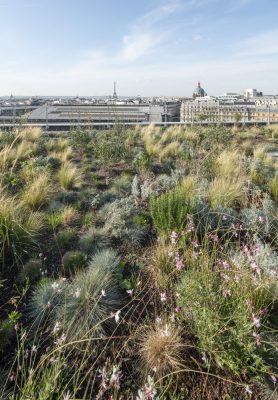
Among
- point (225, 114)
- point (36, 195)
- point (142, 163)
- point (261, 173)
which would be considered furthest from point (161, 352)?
point (225, 114)

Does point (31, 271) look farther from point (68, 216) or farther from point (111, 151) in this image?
point (111, 151)

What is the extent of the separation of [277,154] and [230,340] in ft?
24.3

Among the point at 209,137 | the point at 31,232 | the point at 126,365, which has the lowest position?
the point at 126,365

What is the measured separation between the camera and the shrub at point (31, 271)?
9.30 ft

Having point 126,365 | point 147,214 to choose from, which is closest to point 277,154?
point 147,214

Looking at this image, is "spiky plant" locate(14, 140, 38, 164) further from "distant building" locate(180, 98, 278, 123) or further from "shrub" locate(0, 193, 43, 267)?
"distant building" locate(180, 98, 278, 123)

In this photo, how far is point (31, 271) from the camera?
290 cm

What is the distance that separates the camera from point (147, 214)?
4070 mm

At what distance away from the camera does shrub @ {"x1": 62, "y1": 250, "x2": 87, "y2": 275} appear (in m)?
2.96

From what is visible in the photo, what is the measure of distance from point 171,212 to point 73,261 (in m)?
1.13

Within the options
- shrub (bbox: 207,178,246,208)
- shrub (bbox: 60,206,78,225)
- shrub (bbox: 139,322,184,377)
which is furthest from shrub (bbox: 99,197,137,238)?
shrub (bbox: 139,322,184,377)

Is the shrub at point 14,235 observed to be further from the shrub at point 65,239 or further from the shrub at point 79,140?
the shrub at point 79,140

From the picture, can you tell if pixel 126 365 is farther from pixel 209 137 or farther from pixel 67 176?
pixel 209 137

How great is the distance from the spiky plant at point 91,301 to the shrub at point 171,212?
0.76 meters
